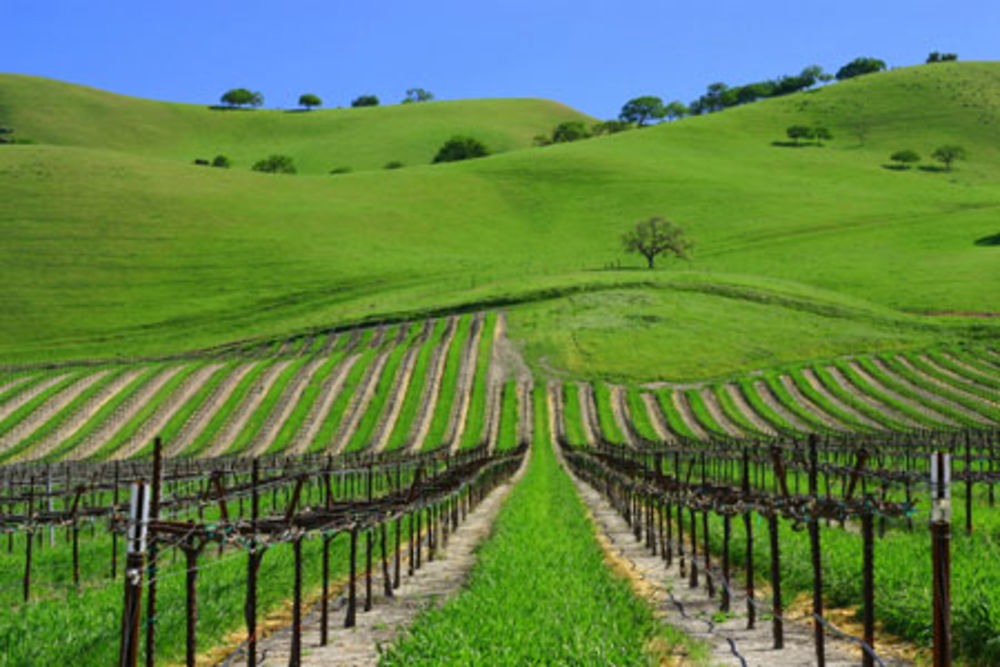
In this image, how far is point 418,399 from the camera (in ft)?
221

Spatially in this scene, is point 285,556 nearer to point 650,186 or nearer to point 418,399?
point 418,399

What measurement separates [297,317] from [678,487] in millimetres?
78640

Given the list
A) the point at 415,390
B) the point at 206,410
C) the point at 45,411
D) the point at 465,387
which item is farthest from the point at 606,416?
the point at 45,411

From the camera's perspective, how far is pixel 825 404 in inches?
2496

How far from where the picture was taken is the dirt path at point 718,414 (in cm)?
5910

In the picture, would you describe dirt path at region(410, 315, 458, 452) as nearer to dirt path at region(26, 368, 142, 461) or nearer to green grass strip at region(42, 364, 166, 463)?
green grass strip at region(42, 364, 166, 463)

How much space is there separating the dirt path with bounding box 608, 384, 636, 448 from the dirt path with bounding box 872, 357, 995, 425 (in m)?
18.8

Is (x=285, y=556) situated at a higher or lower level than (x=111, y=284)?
lower

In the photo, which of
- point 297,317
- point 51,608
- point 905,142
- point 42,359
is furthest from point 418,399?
point 905,142

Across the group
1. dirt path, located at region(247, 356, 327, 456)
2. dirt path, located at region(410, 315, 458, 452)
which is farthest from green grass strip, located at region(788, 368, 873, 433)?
dirt path, located at region(247, 356, 327, 456)

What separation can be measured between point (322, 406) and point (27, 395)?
20401mm

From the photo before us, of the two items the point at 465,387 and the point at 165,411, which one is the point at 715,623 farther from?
the point at 465,387

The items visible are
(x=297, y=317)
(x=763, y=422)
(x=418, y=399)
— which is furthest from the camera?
(x=297, y=317)

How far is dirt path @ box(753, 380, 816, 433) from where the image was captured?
5906 cm
